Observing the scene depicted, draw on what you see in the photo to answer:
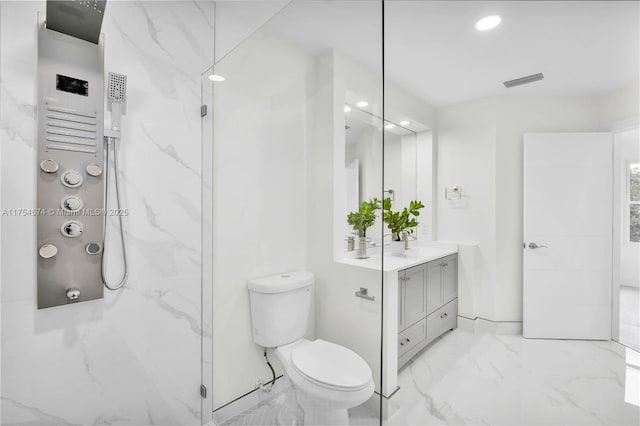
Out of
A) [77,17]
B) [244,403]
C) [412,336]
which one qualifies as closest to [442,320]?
[412,336]

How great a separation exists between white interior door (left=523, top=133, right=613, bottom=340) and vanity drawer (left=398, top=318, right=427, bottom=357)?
126 centimetres

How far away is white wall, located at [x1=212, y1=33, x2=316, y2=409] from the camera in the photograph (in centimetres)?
115

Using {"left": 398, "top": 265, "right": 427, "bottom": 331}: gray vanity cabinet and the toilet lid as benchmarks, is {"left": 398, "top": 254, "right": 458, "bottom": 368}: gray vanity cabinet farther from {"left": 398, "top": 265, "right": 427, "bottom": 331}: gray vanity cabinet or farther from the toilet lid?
the toilet lid

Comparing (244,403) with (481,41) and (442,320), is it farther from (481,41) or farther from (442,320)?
(481,41)

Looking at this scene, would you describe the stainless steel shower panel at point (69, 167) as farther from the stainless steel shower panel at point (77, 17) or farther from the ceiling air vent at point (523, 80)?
the ceiling air vent at point (523, 80)

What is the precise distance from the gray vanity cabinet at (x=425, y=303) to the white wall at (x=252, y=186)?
3.70 feet

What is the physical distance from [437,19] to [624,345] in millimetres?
3344

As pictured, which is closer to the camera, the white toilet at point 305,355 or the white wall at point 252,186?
the white toilet at point 305,355

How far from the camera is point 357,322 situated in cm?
104

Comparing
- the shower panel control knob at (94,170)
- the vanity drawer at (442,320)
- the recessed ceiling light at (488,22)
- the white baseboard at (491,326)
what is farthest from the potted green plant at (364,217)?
the white baseboard at (491,326)

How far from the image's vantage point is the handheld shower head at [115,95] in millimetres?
1301

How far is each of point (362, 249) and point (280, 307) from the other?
484mm

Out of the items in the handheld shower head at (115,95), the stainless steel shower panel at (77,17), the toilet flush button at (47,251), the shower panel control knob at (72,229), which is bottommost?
the toilet flush button at (47,251)

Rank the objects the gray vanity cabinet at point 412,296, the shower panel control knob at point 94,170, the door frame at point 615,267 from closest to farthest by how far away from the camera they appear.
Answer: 1. the shower panel control knob at point 94,170
2. the gray vanity cabinet at point 412,296
3. the door frame at point 615,267
